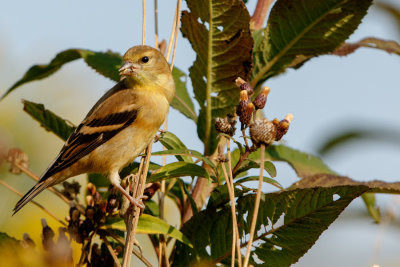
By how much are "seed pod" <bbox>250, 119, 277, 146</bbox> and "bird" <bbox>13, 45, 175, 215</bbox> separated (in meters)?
1.33

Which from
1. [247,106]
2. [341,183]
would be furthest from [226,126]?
[341,183]

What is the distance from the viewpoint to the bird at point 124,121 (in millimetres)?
3123

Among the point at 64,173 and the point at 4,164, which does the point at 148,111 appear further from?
the point at 4,164

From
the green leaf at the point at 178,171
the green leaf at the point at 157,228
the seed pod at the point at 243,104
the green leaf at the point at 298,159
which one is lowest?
the green leaf at the point at 157,228

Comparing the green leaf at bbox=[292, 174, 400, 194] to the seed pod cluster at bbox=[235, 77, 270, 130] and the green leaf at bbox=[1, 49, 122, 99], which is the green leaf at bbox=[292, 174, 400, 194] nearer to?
the seed pod cluster at bbox=[235, 77, 270, 130]

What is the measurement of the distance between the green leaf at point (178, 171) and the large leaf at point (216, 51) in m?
0.38

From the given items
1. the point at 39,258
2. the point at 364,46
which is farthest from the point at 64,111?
the point at 39,258

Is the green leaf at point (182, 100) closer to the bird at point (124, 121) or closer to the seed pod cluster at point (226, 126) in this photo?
the bird at point (124, 121)

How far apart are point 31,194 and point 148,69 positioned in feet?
3.89

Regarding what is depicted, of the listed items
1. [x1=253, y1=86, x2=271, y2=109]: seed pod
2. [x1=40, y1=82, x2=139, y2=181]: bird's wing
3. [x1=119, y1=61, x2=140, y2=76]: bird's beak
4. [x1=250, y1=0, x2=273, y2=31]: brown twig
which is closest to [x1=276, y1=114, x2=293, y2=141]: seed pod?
[x1=253, y1=86, x2=271, y2=109]: seed pod

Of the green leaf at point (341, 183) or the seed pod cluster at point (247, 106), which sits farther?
the green leaf at point (341, 183)

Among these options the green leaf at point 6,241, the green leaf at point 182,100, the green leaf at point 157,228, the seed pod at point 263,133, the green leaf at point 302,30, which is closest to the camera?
the seed pod at point 263,133

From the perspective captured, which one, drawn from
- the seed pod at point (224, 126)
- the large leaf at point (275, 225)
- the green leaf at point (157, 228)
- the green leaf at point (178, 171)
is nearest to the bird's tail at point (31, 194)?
the green leaf at point (157, 228)

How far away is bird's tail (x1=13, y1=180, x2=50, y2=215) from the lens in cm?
264
